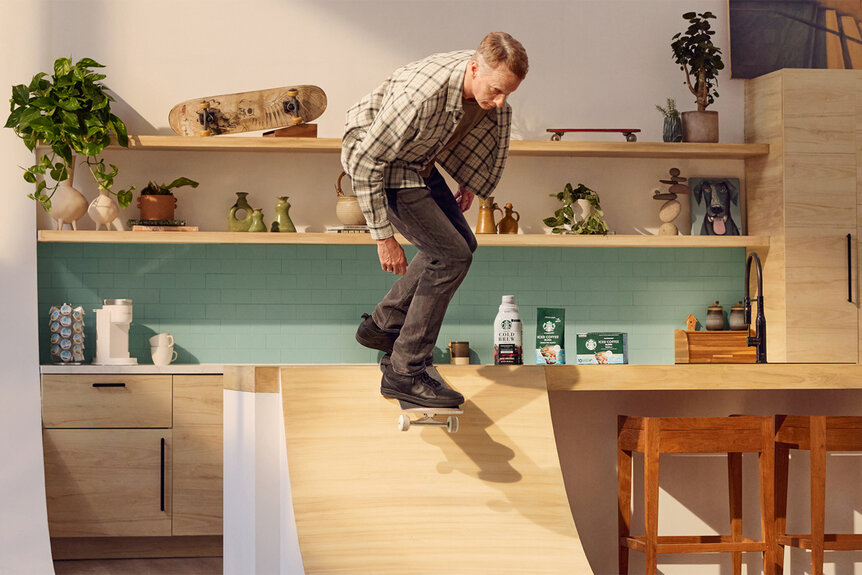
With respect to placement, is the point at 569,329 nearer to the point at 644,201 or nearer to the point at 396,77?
the point at 644,201

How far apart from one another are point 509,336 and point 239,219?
1.84 metres

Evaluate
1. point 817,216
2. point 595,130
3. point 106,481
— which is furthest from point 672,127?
point 106,481

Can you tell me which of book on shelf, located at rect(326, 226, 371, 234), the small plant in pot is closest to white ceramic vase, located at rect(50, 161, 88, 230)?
the small plant in pot

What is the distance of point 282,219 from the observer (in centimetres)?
491

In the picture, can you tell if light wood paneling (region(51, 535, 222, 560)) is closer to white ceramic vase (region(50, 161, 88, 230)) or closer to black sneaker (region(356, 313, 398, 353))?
white ceramic vase (region(50, 161, 88, 230))

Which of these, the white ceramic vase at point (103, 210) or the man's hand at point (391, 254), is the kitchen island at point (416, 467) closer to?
the man's hand at point (391, 254)

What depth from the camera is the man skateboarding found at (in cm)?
273

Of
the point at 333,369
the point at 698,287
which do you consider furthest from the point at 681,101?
the point at 333,369

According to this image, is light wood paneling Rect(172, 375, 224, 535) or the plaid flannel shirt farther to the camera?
light wood paneling Rect(172, 375, 224, 535)

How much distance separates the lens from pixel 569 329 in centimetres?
521

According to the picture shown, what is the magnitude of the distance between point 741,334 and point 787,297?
14.4 inches

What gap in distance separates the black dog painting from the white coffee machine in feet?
10.5

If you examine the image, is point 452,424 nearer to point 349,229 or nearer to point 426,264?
point 426,264

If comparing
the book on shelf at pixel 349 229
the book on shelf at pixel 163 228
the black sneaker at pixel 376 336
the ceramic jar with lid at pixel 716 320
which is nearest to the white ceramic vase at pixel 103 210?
the book on shelf at pixel 163 228
